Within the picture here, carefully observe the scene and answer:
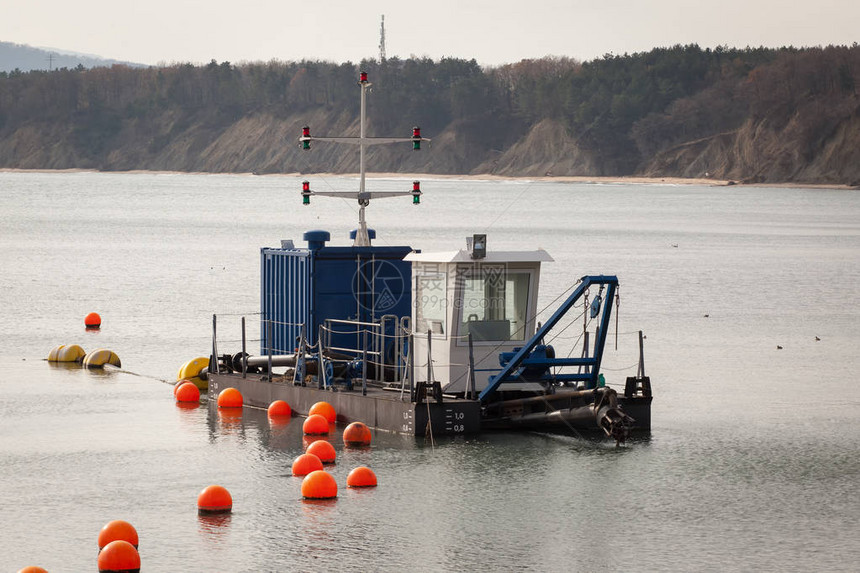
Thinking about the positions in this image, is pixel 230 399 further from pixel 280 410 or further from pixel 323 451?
pixel 323 451

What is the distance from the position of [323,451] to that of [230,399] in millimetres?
5950

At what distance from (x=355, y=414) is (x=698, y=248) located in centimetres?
6528

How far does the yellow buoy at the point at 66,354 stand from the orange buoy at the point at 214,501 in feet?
57.0

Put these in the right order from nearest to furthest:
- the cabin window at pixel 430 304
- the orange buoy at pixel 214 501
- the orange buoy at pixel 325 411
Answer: the orange buoy at pixel 214 501, the cabin window at pixel 430 304, the orange buoy at pixel 325 411

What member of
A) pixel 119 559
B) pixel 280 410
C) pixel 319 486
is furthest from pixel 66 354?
pixel 119 559

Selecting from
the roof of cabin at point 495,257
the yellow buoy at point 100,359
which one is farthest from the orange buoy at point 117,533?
the yellow buoy at point 100,359

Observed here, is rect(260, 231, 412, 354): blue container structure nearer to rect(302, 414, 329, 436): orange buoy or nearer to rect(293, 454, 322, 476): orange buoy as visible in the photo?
rect(302, 414, 329, 436): orange buoy

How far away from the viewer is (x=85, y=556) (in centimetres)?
1822

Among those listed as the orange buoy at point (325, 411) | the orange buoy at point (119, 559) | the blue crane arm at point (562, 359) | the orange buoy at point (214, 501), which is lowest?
the orange buoy at point (119, 559)

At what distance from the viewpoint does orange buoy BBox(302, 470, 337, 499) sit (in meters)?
20.8

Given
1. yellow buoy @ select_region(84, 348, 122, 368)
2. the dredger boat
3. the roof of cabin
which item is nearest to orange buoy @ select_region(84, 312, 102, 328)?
yellow buoy @ select_region(84, 348, 122, 368)

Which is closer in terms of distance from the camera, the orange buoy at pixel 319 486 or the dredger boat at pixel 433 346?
the orange buoy at pixel 319 486

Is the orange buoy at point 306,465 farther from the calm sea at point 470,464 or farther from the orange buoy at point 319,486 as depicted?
the orange buoy at point 319,486

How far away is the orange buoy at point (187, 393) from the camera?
30.5 meters
